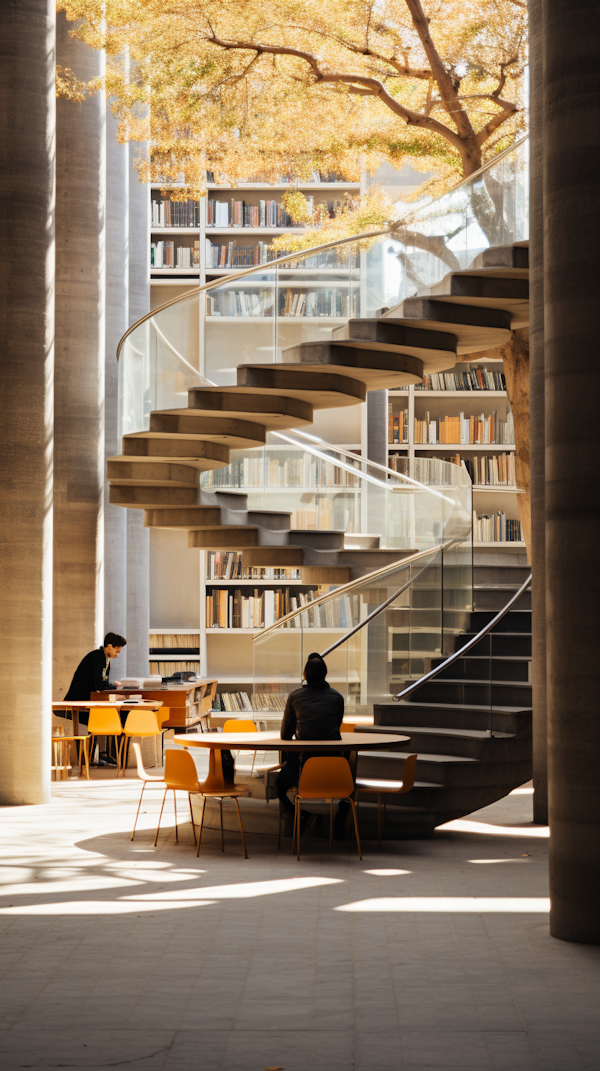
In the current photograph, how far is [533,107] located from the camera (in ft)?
25.5

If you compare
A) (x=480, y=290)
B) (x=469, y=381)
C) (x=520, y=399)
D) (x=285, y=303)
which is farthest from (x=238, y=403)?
(x=469, y=381)

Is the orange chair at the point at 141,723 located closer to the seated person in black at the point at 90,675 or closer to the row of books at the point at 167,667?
the seated person in black at the point at 90,675

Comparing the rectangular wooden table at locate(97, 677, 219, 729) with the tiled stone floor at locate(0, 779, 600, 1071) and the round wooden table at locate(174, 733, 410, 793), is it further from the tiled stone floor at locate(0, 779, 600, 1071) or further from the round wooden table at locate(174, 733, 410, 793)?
the tiled stone floor at locate(0, 779, 600, 1071)

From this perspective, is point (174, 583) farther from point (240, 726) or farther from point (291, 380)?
point (240, 726)

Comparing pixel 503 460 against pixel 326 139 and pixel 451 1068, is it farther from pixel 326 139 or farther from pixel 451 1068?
pixel 451 1068

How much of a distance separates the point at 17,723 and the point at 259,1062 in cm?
537

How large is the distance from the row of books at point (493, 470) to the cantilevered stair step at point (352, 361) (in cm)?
457

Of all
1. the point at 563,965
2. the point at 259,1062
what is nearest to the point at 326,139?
the point at 563,965

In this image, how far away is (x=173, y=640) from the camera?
15242mm

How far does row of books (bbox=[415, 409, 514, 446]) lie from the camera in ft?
45.5

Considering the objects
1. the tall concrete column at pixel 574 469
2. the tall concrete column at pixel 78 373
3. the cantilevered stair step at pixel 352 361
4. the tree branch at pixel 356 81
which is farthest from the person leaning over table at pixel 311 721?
the tall concrete column at pixel 78 373

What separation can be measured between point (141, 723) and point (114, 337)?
6.36 meters

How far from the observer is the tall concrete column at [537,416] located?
7.39 metres

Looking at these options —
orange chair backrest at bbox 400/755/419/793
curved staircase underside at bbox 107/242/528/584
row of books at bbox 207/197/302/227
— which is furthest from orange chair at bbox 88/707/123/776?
row of books at bbox 207/197/302/227
